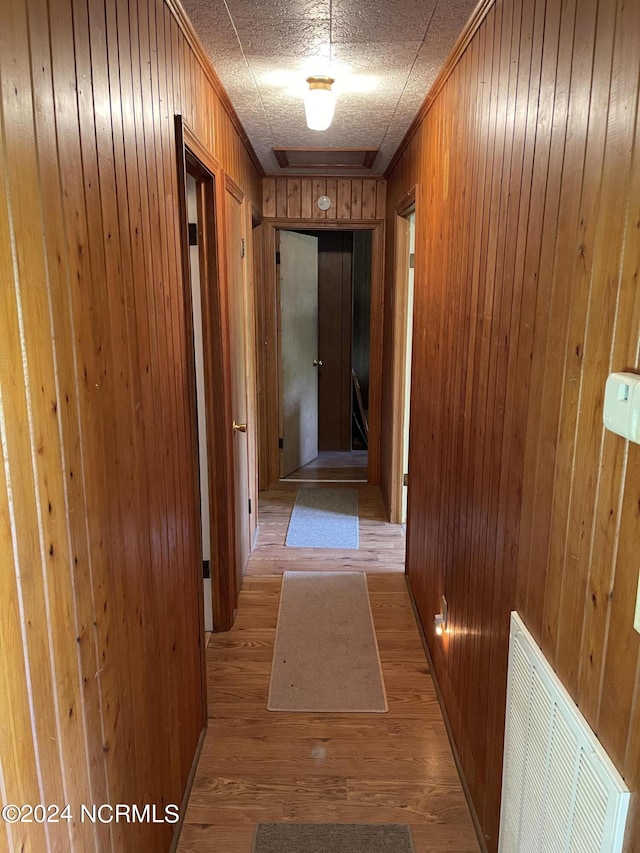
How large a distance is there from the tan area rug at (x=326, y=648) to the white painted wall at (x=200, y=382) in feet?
1.47

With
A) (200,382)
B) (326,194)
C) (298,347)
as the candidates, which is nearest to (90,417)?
(200,382)

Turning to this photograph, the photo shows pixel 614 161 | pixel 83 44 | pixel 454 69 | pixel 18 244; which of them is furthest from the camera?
pixel 454 69

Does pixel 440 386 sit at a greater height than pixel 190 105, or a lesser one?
lesser

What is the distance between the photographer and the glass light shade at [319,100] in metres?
2.34

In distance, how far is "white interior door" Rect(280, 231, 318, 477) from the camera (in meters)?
5.03

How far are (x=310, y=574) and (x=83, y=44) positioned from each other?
9.60ft

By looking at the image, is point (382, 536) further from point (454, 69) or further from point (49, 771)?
point (49, 771)

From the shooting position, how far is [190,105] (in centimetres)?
205

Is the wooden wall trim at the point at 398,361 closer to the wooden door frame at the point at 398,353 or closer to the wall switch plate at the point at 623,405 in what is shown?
the wooden door frame at the point at 398,353

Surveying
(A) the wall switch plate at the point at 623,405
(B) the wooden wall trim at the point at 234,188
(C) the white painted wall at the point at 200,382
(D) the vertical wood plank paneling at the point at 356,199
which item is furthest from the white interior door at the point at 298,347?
(A) the wall switch plate at the point at 623,405

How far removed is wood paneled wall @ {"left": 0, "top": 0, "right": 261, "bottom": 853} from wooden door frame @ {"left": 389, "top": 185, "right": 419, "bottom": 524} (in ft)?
7.50

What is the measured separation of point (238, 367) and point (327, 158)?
1694 millimetres

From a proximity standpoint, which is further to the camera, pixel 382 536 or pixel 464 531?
pixel 382 536

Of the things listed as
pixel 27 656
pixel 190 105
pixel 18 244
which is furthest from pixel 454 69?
pixel 27 656
